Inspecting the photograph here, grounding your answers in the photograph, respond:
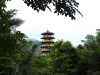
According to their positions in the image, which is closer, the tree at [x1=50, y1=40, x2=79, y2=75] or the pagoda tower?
the tree at [x1=50, y1=40, x2=79, y2=75]

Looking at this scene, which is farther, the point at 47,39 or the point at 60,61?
the point at 47,39

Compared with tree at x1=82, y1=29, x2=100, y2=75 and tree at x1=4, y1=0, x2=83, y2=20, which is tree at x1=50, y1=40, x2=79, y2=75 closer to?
tree at x1=82, y1=29, x2=100, y2=75

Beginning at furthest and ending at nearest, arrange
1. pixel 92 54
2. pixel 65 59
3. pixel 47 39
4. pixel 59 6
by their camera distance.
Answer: pixel 47 39 < pixel 65 59 < pixel 92 54 < pixel 59 6

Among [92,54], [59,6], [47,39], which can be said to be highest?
[47,39]

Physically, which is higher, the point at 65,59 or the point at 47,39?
the point at 47,39

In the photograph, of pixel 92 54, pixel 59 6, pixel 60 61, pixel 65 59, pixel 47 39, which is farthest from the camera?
pixel 47 39

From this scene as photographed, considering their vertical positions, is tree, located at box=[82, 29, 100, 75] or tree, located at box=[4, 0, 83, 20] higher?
tree, located at box=[82, 29, 100, 75]

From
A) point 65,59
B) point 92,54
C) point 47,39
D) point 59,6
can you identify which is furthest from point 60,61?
point 47,39

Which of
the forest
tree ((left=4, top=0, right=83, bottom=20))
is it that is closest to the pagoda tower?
the forest

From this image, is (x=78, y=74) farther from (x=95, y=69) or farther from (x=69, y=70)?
(x=95, y=69)

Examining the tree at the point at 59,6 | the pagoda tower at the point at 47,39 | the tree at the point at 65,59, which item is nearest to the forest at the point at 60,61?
the tree at the point at 65,59

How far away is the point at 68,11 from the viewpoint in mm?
3506

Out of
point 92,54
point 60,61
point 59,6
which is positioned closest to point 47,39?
point 60,61

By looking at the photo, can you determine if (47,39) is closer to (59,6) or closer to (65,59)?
(65,59)
